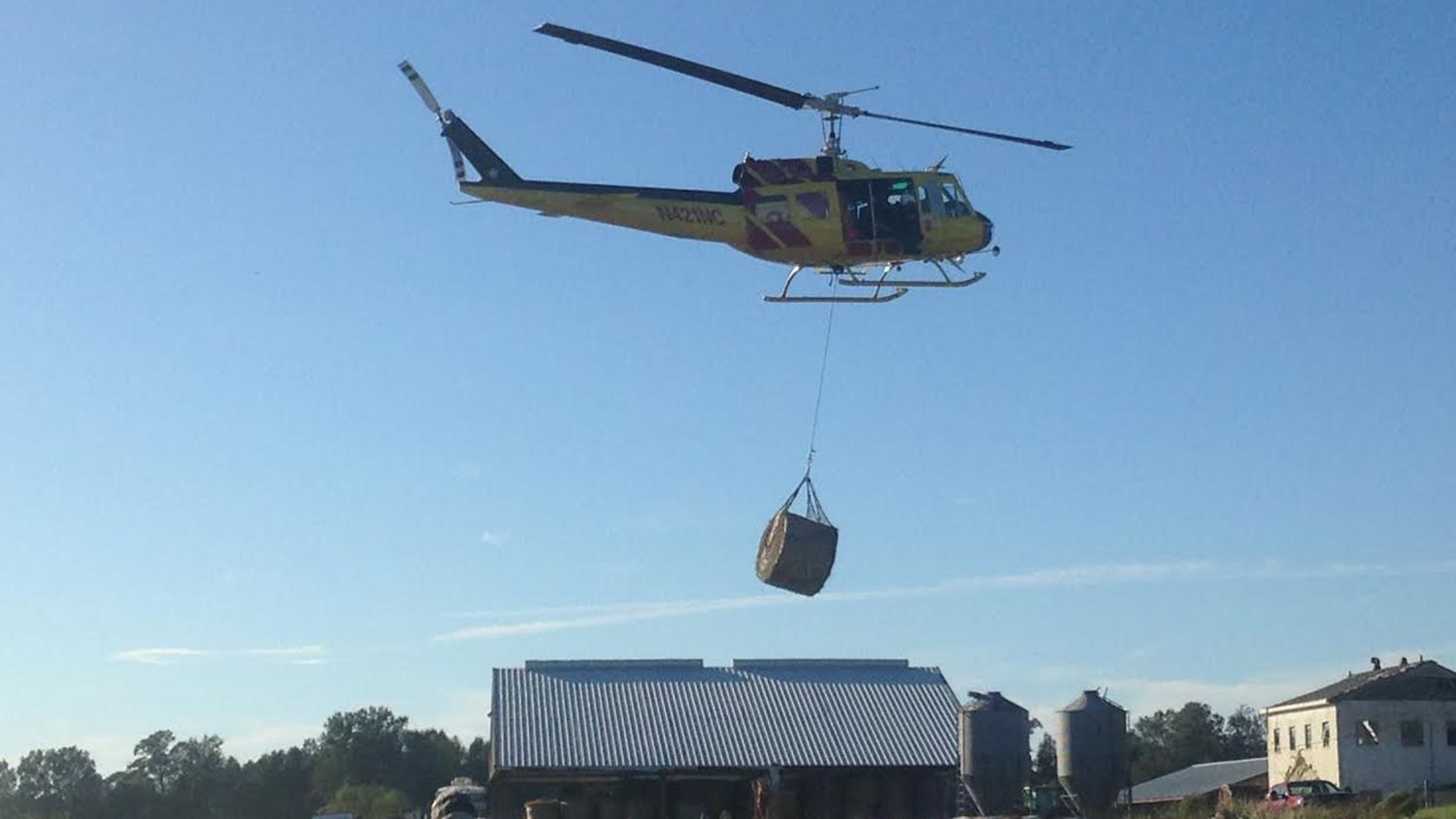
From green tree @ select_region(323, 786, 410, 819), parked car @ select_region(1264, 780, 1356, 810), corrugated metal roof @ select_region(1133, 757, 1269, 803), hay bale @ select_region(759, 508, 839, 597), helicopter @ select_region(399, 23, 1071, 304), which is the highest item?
helicopter @ select_region(399, 23, 1071, 304)

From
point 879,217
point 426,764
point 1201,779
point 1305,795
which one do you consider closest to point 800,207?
point 879,217

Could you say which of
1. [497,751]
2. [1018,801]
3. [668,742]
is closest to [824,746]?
[668,742]

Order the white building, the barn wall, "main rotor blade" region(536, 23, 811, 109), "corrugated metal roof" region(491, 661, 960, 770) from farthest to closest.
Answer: the white building, "corrugated metal roof" region(491, 661, 960, 770), the barn wall, "main rotor blade" region(536, 23, 811, 109)

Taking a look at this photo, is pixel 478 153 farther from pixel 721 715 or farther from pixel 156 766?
pixel 156 766

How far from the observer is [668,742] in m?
49.0

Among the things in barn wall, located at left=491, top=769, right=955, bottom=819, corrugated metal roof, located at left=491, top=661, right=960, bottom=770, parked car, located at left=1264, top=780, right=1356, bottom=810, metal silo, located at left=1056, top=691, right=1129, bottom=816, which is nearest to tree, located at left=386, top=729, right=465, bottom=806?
corrugated metal roof, located at left=491, top=661, right=960, bottom=770

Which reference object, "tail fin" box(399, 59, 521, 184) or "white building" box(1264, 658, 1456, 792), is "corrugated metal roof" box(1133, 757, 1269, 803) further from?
"tail fin" box(399, 59, 521, 184)

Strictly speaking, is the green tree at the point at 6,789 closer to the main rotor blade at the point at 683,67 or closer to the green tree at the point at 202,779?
the green tree at the point at 202,779

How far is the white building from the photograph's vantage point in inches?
2275

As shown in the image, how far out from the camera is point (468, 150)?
33.7 metres

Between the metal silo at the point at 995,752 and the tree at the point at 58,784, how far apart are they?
69554mm

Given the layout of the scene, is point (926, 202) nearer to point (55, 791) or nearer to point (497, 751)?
point (497, 751)

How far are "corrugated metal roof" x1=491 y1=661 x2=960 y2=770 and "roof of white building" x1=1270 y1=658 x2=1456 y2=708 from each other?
47.0 ft

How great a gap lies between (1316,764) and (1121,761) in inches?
1094
